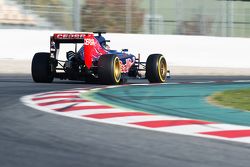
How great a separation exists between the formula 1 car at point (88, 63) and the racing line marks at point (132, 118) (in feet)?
10.8

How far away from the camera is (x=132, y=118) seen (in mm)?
8992

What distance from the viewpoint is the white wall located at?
22.2m

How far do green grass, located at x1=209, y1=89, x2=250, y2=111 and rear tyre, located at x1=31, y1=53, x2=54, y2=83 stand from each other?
166 inches

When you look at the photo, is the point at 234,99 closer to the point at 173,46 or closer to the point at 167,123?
the point at 167,123

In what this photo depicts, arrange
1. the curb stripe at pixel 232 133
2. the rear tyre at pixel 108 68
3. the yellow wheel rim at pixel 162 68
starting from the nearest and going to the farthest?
the curb stripe at pixel 232 133 → the rear tyre at pixel 108 68 → the yellow wheel rim at pixel 162 68

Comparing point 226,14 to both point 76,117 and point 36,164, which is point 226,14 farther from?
point 36,164

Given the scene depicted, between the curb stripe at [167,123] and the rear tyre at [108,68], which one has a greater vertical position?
the rear tyre at [108,68]

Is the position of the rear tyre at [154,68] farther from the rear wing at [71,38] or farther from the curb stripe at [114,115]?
the curb stripe at [114,115]

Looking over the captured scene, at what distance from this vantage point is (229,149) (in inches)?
265

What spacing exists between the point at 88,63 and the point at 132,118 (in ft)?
21.0

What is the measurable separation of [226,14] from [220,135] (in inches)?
688

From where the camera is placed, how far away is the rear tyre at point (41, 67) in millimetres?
15668

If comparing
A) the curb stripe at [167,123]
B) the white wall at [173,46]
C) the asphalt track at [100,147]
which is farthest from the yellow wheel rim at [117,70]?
the white wall at [173,46]

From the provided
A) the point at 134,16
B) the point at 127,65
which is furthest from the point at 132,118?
the point at 134,16
